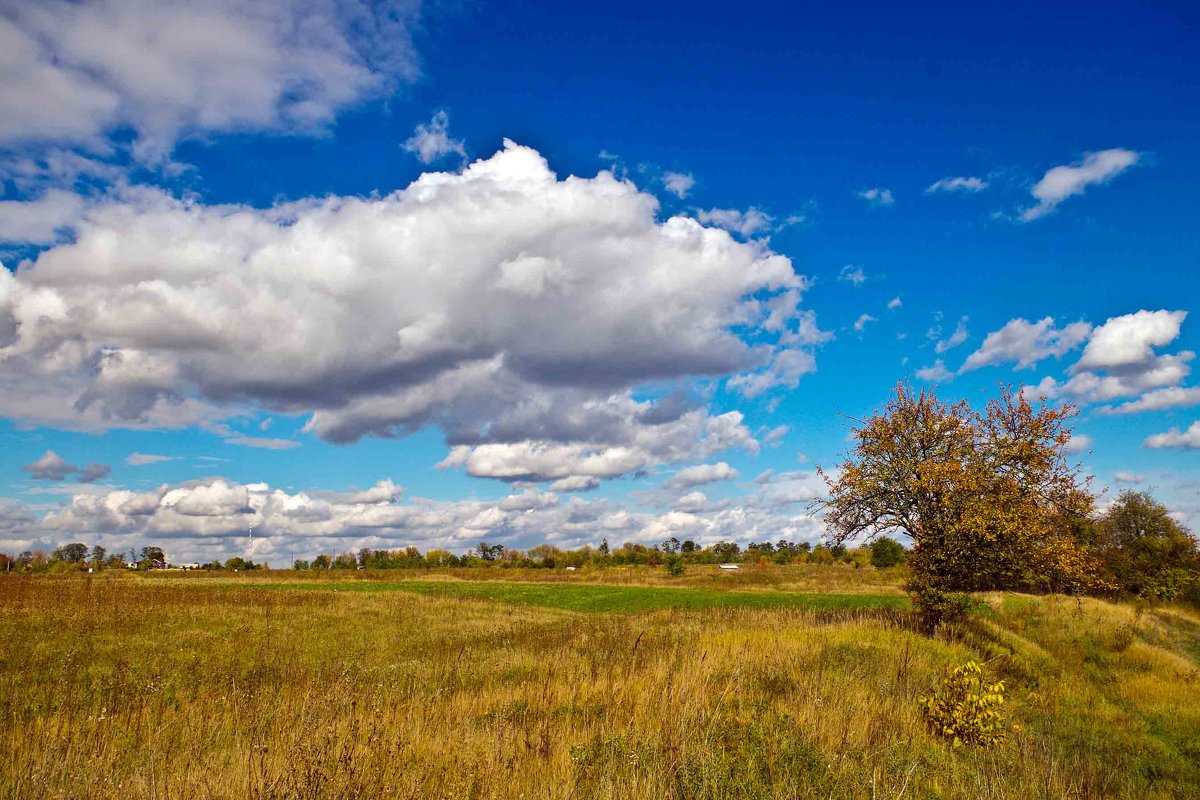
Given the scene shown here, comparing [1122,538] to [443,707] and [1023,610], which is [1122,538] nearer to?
[1023,610]

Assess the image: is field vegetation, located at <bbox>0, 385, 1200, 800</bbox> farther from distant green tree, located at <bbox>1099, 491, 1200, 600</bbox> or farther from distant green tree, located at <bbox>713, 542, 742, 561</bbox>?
distant green tree, located at <bbox>713, 542, 742, 561</bbox>

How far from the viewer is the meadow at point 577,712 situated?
6.00 m

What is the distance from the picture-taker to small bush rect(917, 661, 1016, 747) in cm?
879

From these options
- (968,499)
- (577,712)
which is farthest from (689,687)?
(968,499)

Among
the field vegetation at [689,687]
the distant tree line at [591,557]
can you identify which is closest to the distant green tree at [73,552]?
the distant tree line at [591,557]

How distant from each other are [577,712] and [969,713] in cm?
551

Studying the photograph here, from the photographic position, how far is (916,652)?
1664 cm

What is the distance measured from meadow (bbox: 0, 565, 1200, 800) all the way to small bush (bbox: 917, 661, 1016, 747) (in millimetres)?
212

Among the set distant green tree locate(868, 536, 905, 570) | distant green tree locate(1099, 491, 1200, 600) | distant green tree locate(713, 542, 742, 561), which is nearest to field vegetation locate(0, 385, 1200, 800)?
distant green tree locate(1099, 491, 1200, 600)

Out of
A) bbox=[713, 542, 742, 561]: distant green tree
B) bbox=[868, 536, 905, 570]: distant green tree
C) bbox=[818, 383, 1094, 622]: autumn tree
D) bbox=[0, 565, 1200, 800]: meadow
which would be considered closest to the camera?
bbox=[0, 565, 1200, 800]: meadow

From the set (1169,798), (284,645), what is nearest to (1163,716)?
(1169,798)

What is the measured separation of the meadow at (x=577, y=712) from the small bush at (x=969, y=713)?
212mm

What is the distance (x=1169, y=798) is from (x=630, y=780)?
8777mm

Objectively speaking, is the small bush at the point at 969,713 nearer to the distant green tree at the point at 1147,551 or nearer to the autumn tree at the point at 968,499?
the autumn tree at the point at 968,499
